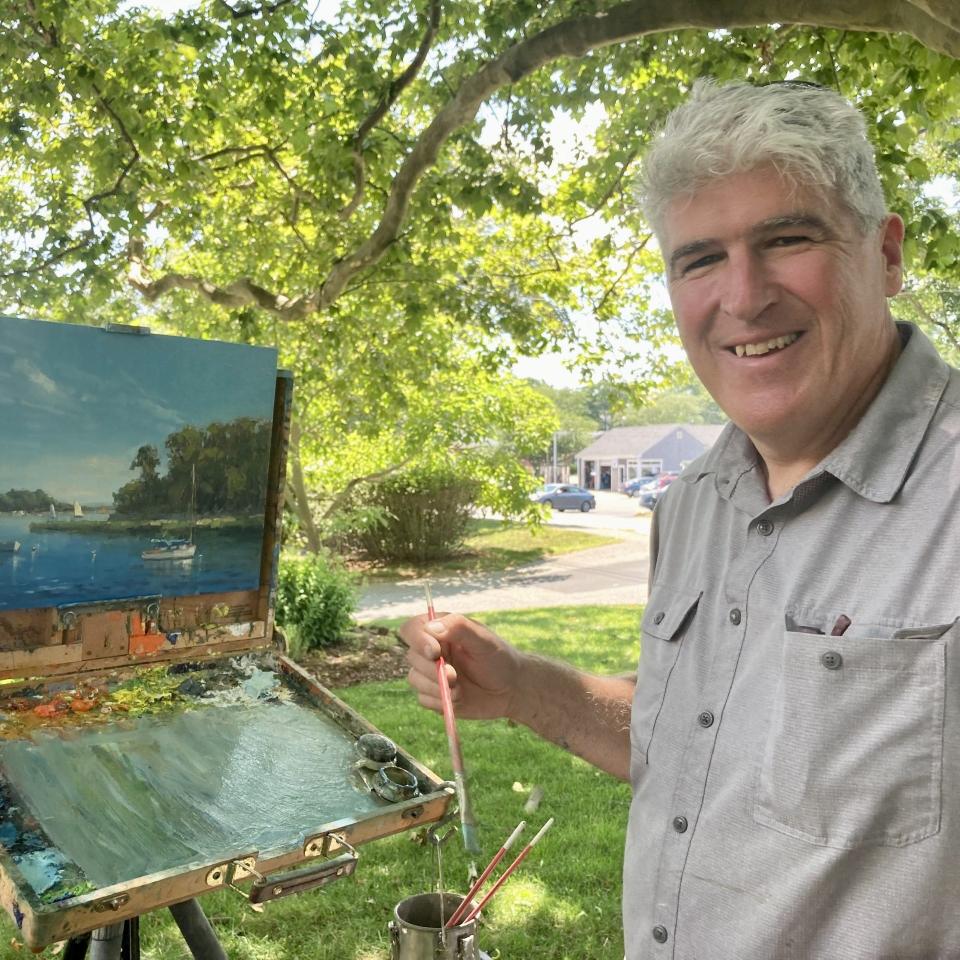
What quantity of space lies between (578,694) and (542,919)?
1881 mm

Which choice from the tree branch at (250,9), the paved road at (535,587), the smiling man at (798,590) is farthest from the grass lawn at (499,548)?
the smiling man at (798,590)

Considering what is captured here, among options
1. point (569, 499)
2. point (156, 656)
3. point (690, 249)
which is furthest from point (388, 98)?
point (569, 499)

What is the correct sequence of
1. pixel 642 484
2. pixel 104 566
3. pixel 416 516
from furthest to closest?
pixel 642 484 → pixel 416 516 → pixel 104 566

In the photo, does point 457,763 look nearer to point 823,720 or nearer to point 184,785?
point 823,720

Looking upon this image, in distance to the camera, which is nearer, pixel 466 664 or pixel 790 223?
pixel 790 223

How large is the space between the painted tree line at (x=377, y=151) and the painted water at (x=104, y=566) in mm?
1696

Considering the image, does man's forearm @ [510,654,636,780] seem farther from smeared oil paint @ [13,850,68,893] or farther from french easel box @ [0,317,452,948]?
smeared oil paint @ [13,850,68,893]

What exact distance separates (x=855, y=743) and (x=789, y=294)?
0.64 meters

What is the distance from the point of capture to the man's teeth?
3.96ft

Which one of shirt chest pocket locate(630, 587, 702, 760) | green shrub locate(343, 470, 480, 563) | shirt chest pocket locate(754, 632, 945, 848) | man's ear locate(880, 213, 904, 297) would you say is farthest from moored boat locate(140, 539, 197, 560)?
green shrub locate(343, 470, 480, 563)

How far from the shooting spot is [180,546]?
2.17m

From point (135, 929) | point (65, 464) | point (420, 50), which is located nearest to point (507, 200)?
point (420, 50)

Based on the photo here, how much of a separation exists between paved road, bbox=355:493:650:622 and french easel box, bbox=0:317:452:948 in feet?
24.5

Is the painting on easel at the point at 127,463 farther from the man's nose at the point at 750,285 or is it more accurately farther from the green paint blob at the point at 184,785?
the man's nose at the point at 750,285
